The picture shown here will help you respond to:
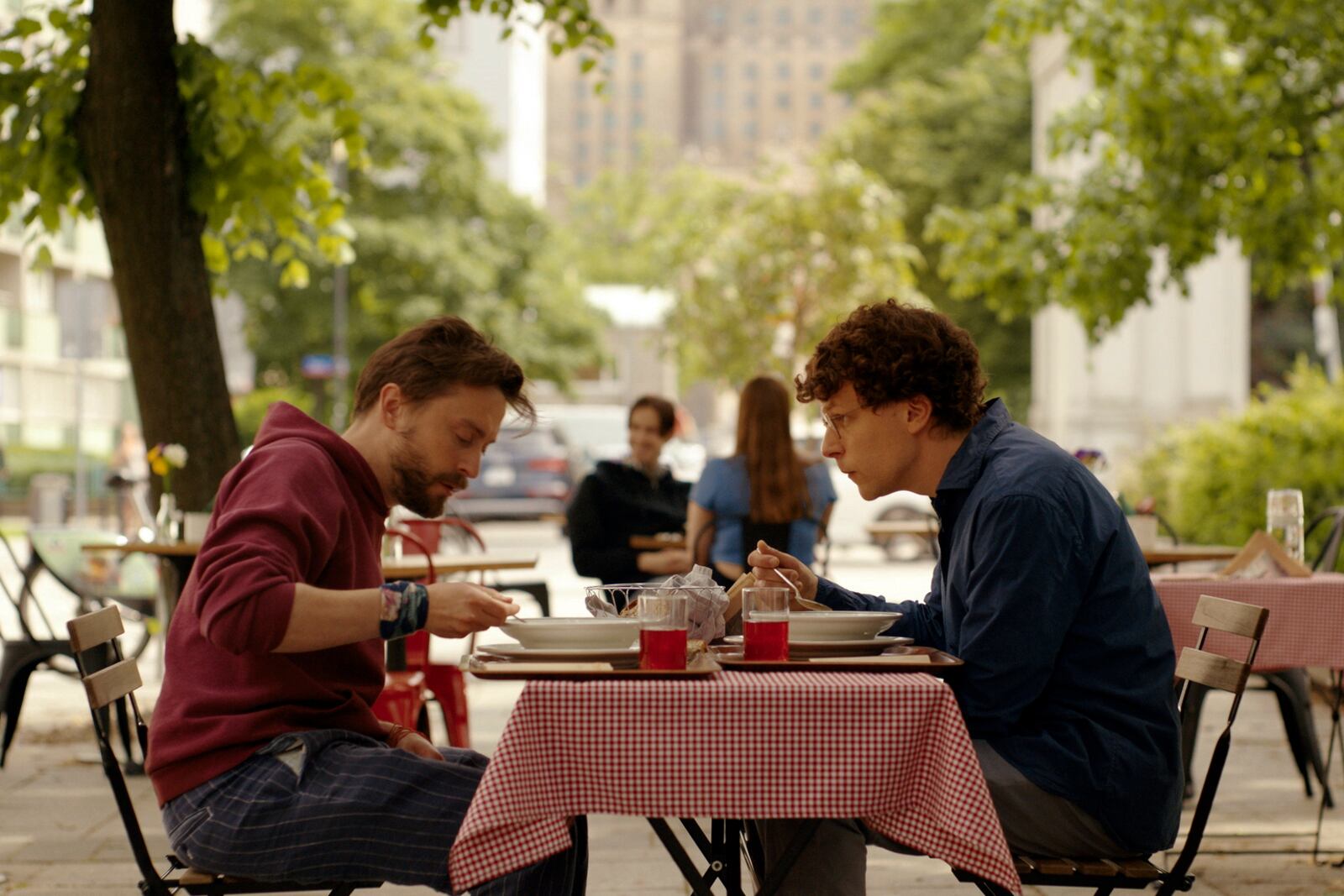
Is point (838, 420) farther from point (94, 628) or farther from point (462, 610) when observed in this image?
point (94, 628)

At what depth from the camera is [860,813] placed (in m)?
3.01

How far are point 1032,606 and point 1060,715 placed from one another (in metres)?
0.28

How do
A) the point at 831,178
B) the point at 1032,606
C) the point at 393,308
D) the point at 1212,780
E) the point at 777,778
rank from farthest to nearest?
the point at 393,308
the point at 831,178
the point at 1212,780
the point at 1032,606
the point at 777,778

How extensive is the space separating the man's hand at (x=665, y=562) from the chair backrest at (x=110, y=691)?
4.50m

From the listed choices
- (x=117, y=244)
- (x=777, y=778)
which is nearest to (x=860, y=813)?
(x=777, y=778)

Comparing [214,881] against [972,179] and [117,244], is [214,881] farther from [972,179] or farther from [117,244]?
[972,179]

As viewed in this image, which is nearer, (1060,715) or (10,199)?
(1060,715)

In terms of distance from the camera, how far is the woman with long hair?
7.91 metres

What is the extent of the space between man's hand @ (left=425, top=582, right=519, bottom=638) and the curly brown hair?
92 centimetres

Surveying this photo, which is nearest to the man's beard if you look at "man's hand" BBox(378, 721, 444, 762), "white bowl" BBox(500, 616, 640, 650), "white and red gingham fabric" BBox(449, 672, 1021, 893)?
"white bowl" BBox(500, 616, 640, 650)

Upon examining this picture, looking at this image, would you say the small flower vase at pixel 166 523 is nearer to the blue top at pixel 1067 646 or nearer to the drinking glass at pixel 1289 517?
the drinking glass at pixel 1289 517

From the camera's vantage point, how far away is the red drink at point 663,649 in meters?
3.13

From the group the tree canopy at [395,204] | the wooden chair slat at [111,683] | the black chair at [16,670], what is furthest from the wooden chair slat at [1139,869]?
the tree canopy at [395,204]

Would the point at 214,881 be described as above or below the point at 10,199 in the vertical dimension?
below
